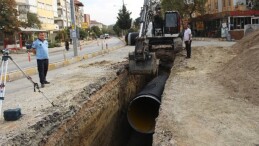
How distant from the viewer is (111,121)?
11828mm

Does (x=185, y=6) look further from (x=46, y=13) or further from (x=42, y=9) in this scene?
(x=46, y=13)

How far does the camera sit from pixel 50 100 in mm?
9750

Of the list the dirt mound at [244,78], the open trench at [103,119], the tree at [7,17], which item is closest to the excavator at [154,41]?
the open trench at [103,119]

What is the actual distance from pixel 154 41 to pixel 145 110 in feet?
19.1

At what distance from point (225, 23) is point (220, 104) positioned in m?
32.4

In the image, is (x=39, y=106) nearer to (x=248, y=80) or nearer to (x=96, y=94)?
(x=96, y=94)

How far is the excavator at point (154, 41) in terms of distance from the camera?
42.3ft

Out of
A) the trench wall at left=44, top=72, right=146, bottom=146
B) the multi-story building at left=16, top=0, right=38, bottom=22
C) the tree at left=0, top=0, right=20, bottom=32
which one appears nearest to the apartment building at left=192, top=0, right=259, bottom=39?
the tree at left=0, top=0, right=20, bottom=32

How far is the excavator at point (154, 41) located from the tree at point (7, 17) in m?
27.4

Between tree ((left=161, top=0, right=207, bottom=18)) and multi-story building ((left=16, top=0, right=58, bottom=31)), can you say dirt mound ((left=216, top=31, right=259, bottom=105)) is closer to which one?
tree ((left=161, top=0, right=207, bottom=18))

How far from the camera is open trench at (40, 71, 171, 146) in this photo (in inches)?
337

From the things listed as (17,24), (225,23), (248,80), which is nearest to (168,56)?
(248,80)

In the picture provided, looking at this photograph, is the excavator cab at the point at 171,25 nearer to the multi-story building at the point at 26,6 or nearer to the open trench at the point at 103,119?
the open trench at the point at 103,119

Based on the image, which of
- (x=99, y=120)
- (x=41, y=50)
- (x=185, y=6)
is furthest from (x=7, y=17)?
(x=99, y=120)
